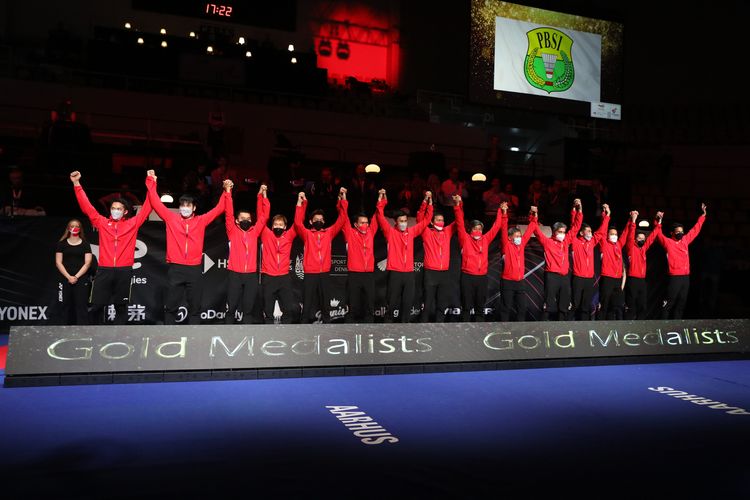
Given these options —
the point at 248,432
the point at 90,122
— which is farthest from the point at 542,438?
the point at 90,122

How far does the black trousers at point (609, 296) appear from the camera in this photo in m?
11.6

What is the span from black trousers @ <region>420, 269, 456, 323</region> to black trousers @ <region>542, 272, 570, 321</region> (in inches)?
66.4

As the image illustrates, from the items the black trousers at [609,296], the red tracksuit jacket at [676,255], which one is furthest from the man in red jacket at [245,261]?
the red tracksuit jacket at [676,255]

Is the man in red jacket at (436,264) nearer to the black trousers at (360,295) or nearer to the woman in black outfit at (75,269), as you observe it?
the black trousers at (360,295)

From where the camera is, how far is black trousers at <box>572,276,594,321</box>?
1127 centimetres

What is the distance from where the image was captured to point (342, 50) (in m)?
22.7

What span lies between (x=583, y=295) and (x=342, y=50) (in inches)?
565

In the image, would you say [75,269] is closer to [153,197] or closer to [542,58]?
[153,197]

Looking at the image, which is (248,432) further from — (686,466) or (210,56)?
(210,56)

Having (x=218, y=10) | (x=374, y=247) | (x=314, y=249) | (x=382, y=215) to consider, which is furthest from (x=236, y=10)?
(x=314, y=249)

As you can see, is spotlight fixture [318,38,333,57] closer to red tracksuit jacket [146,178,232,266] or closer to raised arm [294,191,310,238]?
raised arm [294,191,310,238]

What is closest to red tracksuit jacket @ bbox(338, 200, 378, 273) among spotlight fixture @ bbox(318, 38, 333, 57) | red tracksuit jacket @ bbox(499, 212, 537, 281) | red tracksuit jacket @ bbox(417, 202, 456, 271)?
red tracksuit jacket @ bbox(417, 202, 456, 271)

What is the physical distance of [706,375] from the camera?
28.8 feet

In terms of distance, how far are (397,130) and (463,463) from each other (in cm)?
1546
